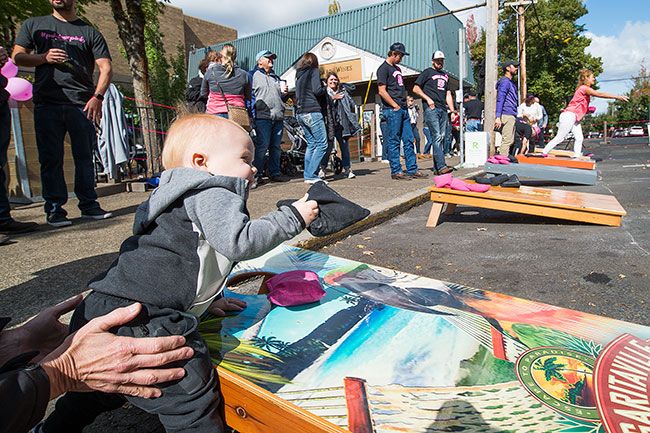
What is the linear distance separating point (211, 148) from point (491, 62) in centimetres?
1098

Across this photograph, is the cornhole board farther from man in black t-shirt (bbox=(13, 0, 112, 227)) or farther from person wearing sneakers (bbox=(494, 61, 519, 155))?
man in black t-shirt (bbox=(13, 0, 112, 227))

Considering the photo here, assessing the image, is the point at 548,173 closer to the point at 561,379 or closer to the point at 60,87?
the point at 561,379

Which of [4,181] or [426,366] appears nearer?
[426,366]

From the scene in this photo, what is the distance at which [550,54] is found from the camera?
1330 inches

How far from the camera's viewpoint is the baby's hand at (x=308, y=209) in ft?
5.32

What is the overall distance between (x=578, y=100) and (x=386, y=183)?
512 cm

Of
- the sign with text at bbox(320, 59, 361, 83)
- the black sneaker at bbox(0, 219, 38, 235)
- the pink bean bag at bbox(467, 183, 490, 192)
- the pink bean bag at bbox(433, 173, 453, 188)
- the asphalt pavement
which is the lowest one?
the asphalt pavement

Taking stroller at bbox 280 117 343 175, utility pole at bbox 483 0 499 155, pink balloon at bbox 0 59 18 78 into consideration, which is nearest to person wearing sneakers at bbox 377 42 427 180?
stroller at bbox 280 117 343 175

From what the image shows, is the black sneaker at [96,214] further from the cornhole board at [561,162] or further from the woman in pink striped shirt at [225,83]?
the cornhole board at [561,162]

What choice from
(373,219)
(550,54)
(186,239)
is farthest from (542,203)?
(550,54)

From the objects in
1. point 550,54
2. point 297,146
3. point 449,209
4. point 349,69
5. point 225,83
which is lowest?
point 449,209

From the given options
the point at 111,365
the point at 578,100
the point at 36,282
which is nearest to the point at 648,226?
the point at 111,365

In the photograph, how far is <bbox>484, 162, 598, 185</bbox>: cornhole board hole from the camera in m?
6.49

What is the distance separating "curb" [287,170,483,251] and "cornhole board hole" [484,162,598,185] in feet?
4.31
